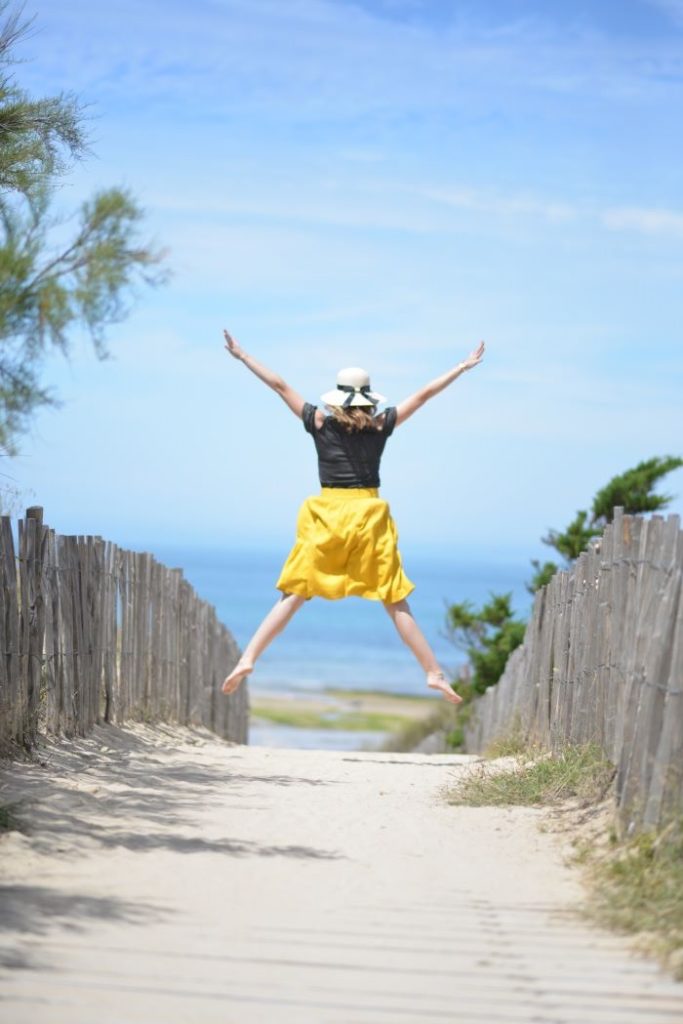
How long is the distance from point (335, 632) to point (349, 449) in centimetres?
7314

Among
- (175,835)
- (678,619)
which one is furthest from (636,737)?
(175,835)

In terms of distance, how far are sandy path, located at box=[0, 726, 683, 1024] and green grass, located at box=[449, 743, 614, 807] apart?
193 millimetres

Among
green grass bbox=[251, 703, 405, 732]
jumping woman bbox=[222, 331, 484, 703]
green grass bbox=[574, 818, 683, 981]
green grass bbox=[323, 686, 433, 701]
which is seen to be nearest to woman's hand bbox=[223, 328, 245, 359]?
jumping woman bbox=[222, 331, 484, 703]

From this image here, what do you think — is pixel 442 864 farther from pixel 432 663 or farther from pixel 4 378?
pixel 4 378

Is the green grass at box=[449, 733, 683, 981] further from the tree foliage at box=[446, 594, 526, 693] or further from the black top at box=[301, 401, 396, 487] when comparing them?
the tree foliage at box=[446, 594, 526, 693]

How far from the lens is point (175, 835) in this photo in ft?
20.5

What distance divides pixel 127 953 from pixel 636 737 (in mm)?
2330

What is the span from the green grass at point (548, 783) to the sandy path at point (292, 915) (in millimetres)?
193

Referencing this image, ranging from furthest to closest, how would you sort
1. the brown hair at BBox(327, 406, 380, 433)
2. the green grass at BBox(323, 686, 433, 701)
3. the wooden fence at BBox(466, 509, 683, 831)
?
the green grass at BBox(323, 686, 433, 701)
the brown hair at BBox(327, 406, 380, 433)
the wooden fence at BBox(466, 509, 683, 831)

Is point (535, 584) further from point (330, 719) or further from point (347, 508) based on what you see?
point (330, 719)

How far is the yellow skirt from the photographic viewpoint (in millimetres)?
8594

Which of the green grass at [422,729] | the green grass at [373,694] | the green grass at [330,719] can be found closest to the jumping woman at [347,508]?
the green grass at [422,729]

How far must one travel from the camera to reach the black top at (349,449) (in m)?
8.62

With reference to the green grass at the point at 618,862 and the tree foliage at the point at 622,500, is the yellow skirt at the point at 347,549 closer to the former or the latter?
the green grass at the point at 618,862
